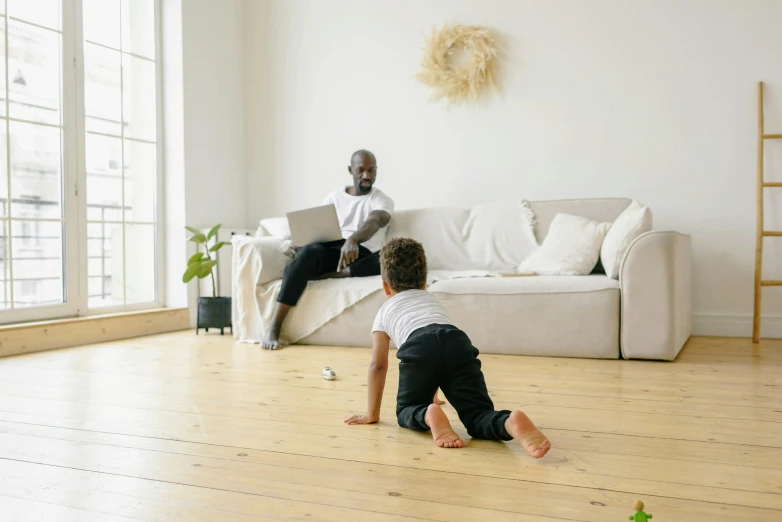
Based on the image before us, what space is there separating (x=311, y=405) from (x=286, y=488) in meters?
0.77

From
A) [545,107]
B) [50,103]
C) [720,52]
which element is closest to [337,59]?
[545,107]

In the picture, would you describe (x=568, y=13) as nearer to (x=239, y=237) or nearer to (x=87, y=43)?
(x=239, y=237)

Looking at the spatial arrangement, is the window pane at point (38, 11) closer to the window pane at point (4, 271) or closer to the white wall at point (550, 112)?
the window pane at point (4, 271)

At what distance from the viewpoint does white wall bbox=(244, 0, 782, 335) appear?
A: 3674mm

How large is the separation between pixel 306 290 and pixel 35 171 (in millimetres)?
1573

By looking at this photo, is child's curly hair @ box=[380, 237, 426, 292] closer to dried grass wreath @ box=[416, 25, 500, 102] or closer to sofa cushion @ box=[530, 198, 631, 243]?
sofa cushion @ box=[530, 198, 631, 243]

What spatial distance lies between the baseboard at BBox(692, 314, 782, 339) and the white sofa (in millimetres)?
252

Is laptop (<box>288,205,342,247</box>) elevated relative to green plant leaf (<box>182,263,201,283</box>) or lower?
elevated

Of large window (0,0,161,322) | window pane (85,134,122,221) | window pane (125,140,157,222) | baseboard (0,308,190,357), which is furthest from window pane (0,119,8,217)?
window pane (125,140,157,222)

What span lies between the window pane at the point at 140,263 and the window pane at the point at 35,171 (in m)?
0.57

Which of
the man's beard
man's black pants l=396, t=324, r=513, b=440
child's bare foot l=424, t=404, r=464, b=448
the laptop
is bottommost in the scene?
child's bare foot l=424, t=404, r=464, b=448

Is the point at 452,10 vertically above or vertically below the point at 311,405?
above

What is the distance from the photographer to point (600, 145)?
3.93 m

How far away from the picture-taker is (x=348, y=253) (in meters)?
3.51
